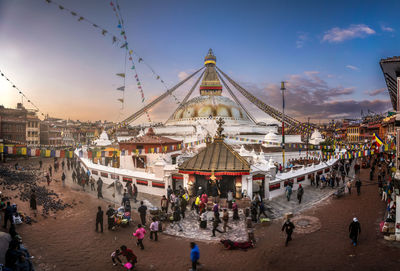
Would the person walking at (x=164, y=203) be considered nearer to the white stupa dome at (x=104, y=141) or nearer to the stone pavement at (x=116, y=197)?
the stone pavement at (x=116, y=197)

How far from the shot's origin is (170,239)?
333 inches

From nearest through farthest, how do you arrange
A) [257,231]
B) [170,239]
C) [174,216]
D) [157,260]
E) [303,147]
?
[157,260]
[170,239]
[257,231]
[174,216]
[303,147]

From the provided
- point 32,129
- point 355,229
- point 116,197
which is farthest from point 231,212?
point 32,129

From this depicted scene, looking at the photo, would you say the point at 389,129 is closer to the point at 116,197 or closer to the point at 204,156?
the point at 204,156

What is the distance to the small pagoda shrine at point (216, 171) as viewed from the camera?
11672 millimetres

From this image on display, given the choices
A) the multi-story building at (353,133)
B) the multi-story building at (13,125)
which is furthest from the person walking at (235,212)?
the multi-story building at (353,133)

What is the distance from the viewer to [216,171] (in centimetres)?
1167

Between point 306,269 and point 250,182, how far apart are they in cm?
586

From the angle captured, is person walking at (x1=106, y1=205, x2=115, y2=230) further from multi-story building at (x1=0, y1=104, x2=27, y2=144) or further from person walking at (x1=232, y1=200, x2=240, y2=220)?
multi-story building at (x1=0, y1=104, x2=27, y2=144)

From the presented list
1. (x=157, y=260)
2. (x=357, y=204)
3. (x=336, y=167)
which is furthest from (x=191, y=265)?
(x=336, y=167)

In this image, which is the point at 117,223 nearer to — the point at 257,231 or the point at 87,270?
the point at 87,270

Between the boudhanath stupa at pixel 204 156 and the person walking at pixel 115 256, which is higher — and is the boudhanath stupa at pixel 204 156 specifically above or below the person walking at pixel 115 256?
above

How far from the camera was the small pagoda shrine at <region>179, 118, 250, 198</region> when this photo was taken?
1167 centimetres

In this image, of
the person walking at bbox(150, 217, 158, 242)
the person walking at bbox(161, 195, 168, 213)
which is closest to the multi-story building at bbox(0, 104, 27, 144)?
the person walking at bbox(161, 195, 168, 213)
